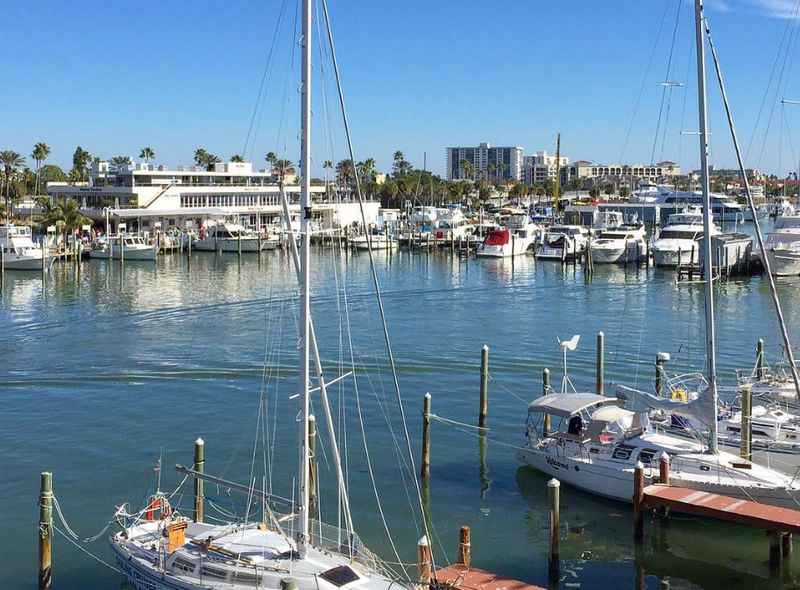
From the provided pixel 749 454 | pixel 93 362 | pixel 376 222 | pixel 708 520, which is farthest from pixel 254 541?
pixel 376 222

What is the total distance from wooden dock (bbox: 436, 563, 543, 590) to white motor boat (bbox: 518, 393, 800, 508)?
743cm

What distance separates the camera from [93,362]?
44.8m

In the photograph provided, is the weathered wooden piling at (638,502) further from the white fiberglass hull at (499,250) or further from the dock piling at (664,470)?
the white fiberglass hull at (499,250)

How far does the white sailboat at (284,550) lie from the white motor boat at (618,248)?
7696 cm

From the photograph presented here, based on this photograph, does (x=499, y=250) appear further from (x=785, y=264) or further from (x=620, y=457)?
(x=620, y=457)

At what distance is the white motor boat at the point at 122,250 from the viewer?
99812 mm

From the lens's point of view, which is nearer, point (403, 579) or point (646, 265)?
point (403, 579)

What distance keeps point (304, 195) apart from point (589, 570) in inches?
448

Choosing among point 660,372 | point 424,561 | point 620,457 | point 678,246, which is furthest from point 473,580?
point 678,246

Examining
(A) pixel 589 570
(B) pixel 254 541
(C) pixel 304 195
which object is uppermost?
(C) pixel 304 195

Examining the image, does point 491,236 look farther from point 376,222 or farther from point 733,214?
point 733,214

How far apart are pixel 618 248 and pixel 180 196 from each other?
A: 5823 cm

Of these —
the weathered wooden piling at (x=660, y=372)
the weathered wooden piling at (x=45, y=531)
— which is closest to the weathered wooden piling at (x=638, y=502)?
the weathered wooden piling at (x=660, y=372)

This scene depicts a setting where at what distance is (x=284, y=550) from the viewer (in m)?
19.0
